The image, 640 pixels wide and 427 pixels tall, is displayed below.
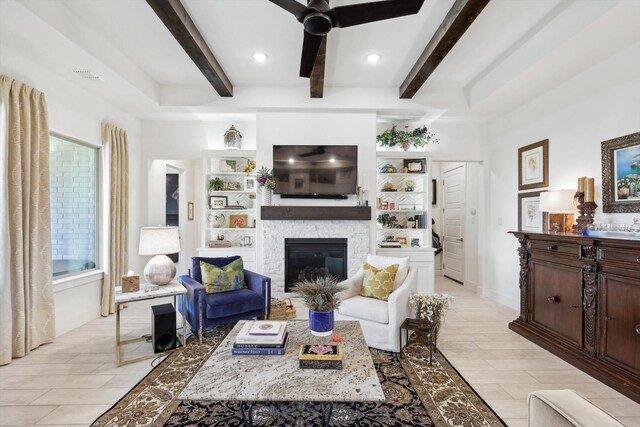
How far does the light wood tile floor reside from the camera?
2084mm

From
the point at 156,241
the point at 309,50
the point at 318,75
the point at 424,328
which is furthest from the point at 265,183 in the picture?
the point at 424,328

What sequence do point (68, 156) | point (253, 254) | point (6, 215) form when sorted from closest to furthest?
point (6, 215)
point (68, 156)
point (253, 254)

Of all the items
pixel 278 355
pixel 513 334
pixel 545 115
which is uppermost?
pixel 545 115

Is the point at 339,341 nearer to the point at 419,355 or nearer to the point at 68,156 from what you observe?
the point at 419,355

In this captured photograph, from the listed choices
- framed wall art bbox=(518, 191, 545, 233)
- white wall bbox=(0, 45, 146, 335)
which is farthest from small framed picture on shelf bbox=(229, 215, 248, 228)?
framed wall art bbox=(518, 191, 545, 233)

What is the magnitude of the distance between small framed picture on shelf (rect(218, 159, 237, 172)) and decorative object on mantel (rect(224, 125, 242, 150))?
0.24 m

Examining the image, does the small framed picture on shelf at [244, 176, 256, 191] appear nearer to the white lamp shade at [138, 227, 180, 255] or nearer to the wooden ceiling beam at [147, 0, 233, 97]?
the wooden ceiling beam at [147, 0, 233, 97]

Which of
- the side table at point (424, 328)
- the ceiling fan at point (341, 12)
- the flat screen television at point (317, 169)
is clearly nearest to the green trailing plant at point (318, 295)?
the side table at point (424, 328)

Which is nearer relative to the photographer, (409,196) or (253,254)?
(253,254)

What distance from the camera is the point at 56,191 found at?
3543 mm

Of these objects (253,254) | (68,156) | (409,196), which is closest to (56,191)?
(68,156)

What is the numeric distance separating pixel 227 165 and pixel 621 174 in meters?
4.82

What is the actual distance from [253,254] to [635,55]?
4.71 meters

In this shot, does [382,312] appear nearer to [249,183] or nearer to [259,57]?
[259,57]
